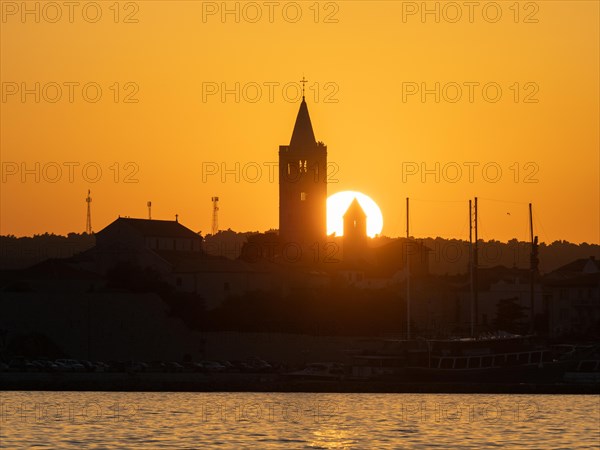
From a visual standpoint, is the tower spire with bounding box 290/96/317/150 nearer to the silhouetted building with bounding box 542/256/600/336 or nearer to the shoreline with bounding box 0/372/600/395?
the silhouetted building with bounding box 542/256/600/336

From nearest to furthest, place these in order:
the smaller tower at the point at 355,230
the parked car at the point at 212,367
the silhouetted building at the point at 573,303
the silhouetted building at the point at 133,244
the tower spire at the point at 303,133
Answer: the parked car at the point at 212,367, the silhouetted building at the point at 573,303, the silhouetted building at the point at 133,244, the tower spire at the point at 303,133, the smaller tower at the point at 355,230

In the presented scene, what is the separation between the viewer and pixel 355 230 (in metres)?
155

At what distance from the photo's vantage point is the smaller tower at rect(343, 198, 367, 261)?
15462 centimetres

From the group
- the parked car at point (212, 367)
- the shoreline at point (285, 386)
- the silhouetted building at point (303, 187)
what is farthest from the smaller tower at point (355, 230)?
the shoreline at point (285, 386)

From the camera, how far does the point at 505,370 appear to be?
89188 mm

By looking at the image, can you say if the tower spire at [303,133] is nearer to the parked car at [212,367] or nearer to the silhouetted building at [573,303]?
the silhouetted building at [573,303]

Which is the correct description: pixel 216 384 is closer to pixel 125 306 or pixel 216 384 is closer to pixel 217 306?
pixel 125 306

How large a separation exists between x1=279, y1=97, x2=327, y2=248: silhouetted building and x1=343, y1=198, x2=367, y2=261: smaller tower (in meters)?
10.4

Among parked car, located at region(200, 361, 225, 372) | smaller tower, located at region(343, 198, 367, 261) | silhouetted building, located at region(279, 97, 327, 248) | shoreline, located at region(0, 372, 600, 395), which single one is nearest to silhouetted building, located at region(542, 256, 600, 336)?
silhouetted building, located at region(279, 97, 327, 248)

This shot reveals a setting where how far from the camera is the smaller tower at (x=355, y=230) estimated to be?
15462 cm

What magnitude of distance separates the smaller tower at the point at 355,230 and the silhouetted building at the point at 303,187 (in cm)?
1037

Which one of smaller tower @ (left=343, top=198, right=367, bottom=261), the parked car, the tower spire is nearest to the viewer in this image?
the parked car

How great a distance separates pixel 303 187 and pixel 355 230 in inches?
518

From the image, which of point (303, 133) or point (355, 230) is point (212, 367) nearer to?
point (303, 133)
